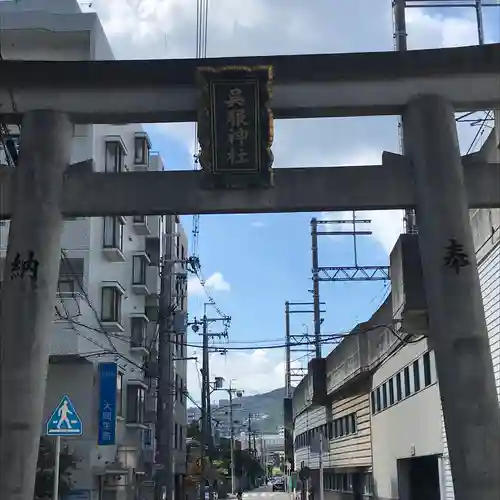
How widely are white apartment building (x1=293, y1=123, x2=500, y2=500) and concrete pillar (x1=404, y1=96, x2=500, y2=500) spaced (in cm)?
143

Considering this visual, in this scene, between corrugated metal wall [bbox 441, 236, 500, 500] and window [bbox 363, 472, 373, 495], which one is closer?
corrugated metal wall [bbox 441, 236, 500, 500]

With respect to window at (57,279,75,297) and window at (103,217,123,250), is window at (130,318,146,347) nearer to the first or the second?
window at (103,217,123,250)

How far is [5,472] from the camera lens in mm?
10719

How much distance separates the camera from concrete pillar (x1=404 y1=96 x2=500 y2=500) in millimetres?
10586

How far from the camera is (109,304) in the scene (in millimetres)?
31766

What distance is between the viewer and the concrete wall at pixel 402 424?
17.8 metres

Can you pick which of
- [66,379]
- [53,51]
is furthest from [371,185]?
[53,51]

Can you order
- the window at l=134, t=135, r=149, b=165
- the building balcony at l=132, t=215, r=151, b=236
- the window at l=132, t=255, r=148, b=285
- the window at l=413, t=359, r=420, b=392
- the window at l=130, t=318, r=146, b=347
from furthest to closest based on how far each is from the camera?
1. the window at l=134, t=135, r=149, b=165
2. the building balcony at l=132, t=215, r=151, b=236
3. the window at l=132, t=255, r=148, b=285
4. the window at l=130, t=318, r=146, b=347
5. the window at l=413, t=359, r=420, b=392

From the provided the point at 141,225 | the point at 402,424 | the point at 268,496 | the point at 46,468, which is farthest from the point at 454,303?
the point at 268,496

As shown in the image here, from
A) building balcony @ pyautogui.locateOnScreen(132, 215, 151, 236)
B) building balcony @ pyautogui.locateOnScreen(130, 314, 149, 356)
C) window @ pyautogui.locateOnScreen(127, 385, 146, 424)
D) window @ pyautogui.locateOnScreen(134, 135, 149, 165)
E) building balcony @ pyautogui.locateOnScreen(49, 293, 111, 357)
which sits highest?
window @ pyautogui.locateOnScreen(134, 135, 149, 165)

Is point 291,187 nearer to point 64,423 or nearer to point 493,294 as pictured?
point 493,294

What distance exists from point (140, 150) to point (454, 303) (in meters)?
28.1

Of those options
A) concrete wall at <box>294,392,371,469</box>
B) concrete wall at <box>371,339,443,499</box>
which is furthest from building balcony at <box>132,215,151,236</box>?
concrete wall at <box>371,339,443,499</box>

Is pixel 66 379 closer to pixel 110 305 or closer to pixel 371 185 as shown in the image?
pixel 110 305
